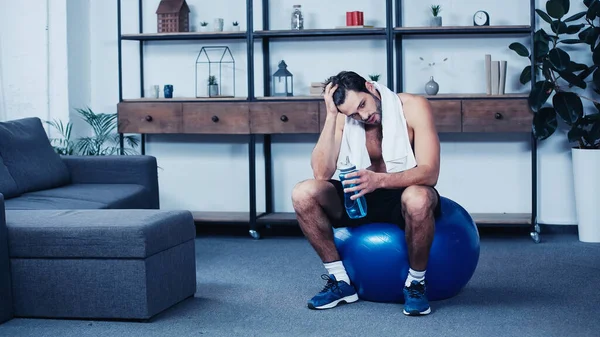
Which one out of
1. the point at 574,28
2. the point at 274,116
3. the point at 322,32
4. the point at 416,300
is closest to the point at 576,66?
the point at 574,28

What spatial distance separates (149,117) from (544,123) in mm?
2449

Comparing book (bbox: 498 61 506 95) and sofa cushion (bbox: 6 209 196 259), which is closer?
sofa cushion (bbox: 6 209 196 259)

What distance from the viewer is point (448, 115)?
5293 mm

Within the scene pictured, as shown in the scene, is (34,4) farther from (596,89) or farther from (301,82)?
(596,89)

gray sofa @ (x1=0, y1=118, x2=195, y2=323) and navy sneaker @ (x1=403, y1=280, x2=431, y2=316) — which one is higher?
gray sofa @ (x1=0, y1=118, x2=195, y2=323)

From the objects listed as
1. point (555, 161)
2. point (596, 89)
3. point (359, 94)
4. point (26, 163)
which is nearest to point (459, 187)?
point (555, 161)

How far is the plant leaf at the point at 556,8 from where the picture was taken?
204 inches

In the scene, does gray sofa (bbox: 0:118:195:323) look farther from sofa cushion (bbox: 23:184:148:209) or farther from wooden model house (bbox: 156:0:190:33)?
wooden model house (bbox: 156:0:190:33)

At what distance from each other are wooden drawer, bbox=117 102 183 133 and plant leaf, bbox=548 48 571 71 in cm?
230

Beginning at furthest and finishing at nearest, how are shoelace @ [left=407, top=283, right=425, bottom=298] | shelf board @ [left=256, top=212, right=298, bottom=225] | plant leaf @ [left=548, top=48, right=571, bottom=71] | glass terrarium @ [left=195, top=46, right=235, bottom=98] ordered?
1. glass terrarium @ [left=195, top=46, right=235, bottom=98]
2. shelf board @ [left=256, top=212, right=298, bottom=225]
3. plant leaf @ [left=548, top=48, right=571, bottom=71]
4. shoelace @ [left=407, top=283, right=425, bottom=298]

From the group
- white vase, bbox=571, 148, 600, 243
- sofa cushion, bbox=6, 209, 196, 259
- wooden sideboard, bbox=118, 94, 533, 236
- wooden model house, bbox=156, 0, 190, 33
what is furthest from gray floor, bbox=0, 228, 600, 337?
wooden model house, bbox=156, 0, 190, 33

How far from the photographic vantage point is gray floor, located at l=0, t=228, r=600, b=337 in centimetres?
334

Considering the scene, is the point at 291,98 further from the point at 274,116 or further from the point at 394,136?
the point at 394,136

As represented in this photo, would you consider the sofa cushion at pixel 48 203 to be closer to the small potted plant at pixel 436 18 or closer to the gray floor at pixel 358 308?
the gray floor at pixel 358 308
